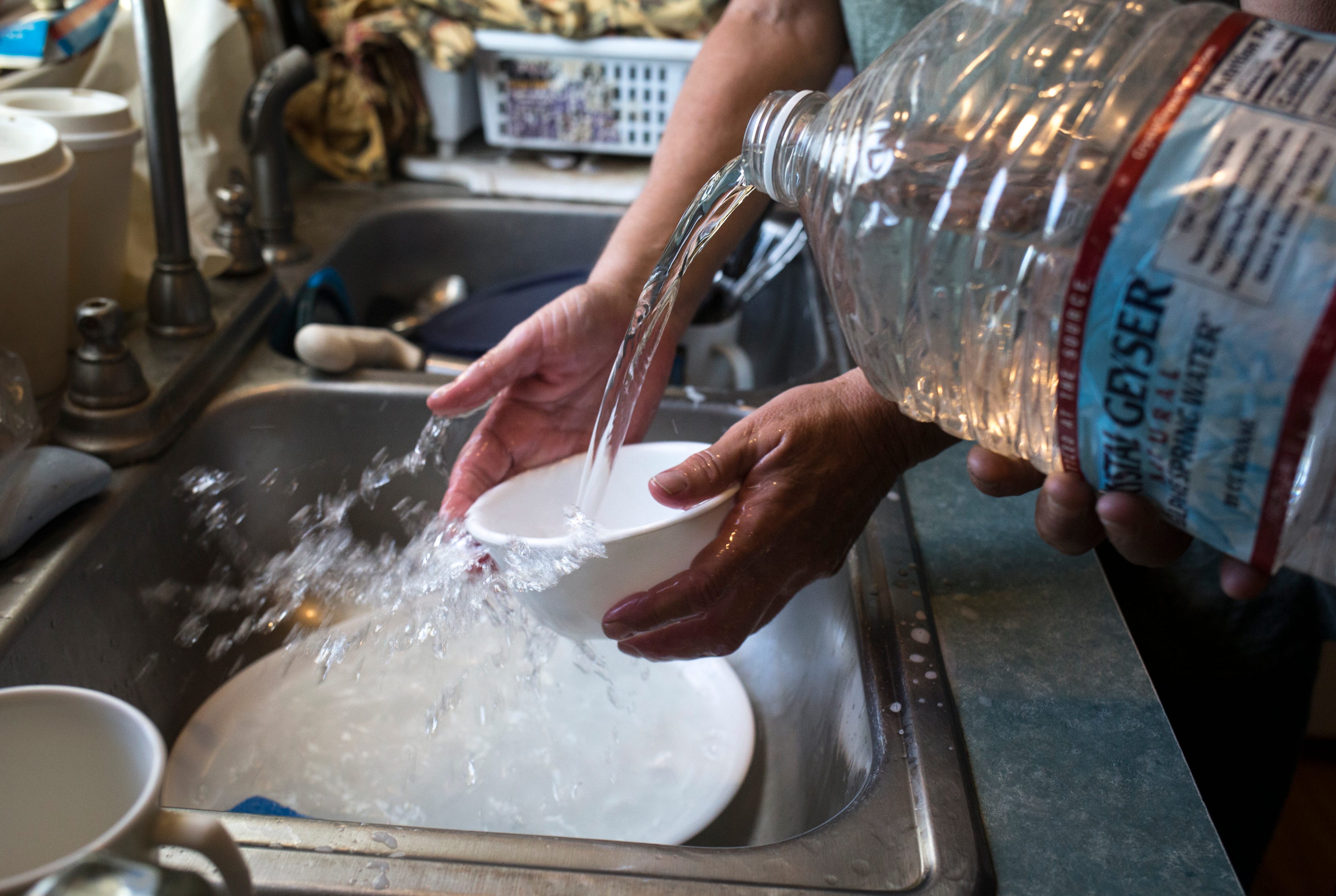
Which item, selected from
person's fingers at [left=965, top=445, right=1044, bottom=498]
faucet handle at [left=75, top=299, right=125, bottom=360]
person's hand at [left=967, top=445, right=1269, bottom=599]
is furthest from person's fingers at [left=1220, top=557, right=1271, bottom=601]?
faucet handle at [left=75, top=299, right=125, bottom=360]

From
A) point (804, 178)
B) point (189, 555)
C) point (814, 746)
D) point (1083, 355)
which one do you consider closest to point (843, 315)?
point (804, 178)

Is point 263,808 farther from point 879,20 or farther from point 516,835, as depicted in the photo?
point 879,20

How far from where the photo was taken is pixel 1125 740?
0.61 meters

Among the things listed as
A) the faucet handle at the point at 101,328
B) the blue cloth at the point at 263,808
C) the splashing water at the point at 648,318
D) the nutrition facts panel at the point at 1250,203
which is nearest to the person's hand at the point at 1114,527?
the nutrition facts panel at the point at 1250,203

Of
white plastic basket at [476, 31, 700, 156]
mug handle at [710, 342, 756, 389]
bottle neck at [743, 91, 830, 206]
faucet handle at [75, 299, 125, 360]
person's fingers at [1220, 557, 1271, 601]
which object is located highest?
bottle neck at [743, 91, 830, 206]

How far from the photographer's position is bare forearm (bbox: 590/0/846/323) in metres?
0.95

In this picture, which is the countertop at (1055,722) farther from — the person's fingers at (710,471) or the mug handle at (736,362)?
the mug handle at (736,362)

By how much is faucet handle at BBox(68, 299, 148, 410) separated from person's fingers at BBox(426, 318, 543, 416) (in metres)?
0.24

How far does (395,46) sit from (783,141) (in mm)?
1121

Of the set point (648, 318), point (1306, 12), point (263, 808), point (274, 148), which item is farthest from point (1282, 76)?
point (274, 148)

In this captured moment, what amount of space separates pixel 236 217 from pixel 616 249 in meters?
0.42

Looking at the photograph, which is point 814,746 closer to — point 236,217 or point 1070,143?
point 1070,143

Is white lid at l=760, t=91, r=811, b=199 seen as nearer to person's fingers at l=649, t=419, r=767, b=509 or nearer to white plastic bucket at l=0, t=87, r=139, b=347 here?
person's fingers at l=649, t=419, r=767, b=509

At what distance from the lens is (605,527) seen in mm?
749
